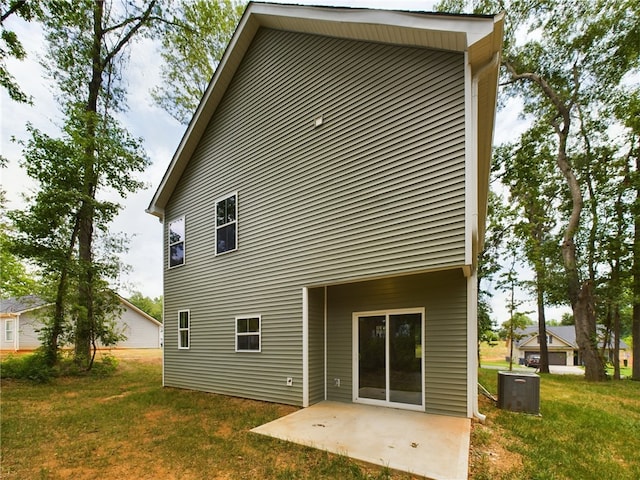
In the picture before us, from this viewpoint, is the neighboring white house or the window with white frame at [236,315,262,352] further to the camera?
the neighboring white house

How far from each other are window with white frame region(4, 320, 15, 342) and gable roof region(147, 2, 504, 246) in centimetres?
2490

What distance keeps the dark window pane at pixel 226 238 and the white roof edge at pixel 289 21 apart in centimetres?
300

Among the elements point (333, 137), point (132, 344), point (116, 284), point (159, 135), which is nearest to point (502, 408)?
point (333, 137)

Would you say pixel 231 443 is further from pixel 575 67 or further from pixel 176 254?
pixel 575 67

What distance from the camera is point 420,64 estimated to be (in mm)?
5531

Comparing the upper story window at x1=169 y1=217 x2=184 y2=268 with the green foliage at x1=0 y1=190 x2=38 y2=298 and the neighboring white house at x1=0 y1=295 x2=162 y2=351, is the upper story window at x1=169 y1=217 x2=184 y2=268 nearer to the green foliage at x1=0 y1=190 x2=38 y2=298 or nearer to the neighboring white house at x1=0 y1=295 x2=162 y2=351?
the neighboring white house at x1=0 y1=295 x2=162 y2=351

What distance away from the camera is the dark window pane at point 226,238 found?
8484 mm

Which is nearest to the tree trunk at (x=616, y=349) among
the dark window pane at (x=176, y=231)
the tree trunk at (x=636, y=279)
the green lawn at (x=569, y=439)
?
the tree trunk at (x=636, y=279)

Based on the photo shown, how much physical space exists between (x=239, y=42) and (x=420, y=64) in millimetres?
5129

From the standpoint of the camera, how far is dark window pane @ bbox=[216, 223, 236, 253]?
8.48 meters

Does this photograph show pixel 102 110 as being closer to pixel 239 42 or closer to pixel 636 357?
pixel 239 42

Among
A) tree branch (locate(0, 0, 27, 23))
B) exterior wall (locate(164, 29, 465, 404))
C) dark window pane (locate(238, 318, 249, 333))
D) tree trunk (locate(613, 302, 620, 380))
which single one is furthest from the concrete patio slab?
tree trunk (locate(613, 302, 620, 380))

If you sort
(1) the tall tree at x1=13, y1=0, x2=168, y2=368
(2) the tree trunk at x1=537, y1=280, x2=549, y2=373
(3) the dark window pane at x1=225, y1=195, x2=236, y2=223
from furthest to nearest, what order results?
1. (2) the tree trunk at x1=537, y1=280, x2=549, y2=373
2. (1) the tall tree at x1=13, y1=0, x2=168, y2=368
3. (3) the dark window pane at x1=225, y1=195, x2=236, y2=223

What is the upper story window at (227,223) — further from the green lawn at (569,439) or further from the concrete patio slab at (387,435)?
the green lawn at (569,439)
